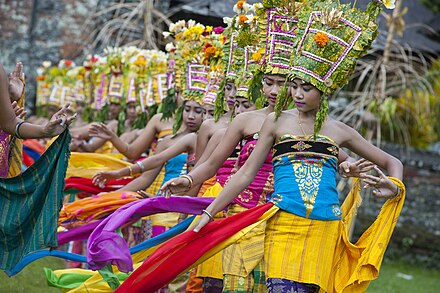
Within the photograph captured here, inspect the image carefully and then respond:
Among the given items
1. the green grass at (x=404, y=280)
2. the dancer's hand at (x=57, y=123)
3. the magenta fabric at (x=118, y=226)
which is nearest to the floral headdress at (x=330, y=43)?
the magenta fabric at (x=118, y=226)

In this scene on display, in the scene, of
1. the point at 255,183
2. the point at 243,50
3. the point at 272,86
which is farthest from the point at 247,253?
the point at 243,50

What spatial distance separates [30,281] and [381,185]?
467 cm

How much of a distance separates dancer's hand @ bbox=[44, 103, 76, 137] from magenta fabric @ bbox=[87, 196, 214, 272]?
0.72 metres

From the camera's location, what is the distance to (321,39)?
5570mm

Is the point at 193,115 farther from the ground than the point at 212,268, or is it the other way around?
the point at 193,115

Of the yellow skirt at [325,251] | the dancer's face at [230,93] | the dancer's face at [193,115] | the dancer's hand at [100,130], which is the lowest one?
the dancer's hand at [100,130]

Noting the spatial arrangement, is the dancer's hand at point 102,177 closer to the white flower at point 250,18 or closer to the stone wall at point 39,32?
the white flower at point 250,18

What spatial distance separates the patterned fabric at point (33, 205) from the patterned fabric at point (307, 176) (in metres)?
1.83

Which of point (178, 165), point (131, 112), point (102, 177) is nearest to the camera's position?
point (102, 177)

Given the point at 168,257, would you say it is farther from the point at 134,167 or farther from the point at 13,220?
the point at 134,167

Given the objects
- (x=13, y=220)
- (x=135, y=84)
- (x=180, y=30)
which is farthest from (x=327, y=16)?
(x=135, y=84)

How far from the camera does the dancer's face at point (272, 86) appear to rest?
244 inches

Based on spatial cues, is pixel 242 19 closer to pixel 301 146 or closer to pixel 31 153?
pixel 301 146

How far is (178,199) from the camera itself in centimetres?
648
